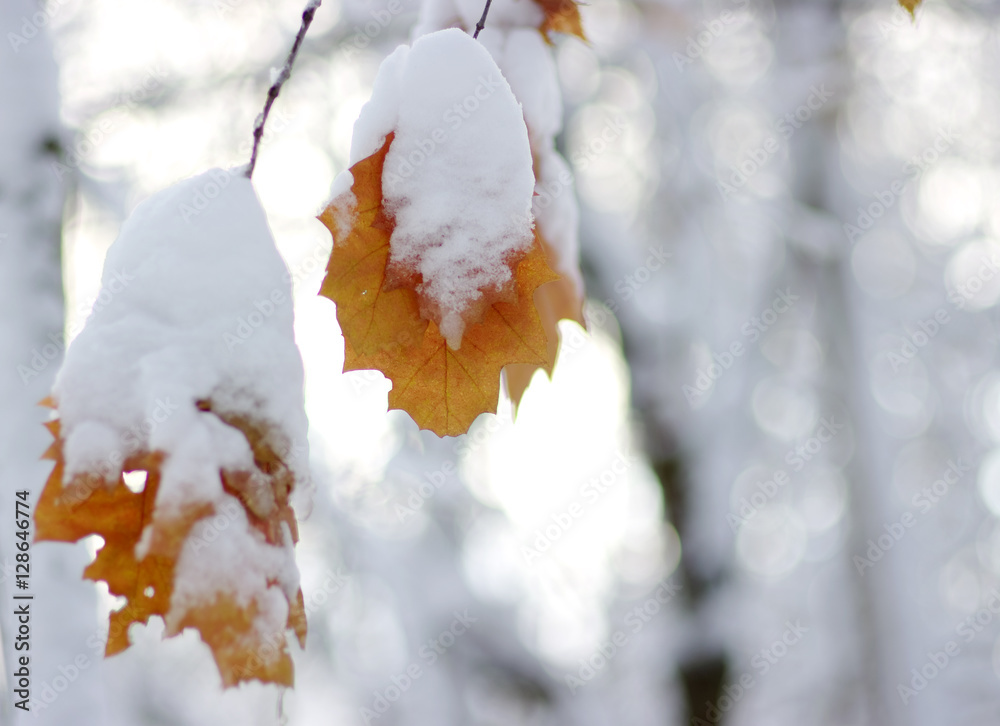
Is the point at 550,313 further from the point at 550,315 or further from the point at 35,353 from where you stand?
the point at 35,353

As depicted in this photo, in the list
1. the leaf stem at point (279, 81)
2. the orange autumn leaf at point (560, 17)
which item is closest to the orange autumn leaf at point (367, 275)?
the leaf stem at point (279, 81)

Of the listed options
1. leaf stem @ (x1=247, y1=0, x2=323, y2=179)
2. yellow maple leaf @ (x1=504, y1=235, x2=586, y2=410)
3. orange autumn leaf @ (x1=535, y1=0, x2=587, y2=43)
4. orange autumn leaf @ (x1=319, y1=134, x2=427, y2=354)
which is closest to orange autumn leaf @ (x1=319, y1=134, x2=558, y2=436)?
orange autumn leaf @ (x1=319, y1=134, x2=427, y2=354)

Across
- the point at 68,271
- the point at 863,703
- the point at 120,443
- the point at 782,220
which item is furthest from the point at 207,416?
the point at 863,703

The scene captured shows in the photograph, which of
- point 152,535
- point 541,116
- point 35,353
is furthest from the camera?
point 35,353

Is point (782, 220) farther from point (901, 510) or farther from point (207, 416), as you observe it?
point (207, 416)

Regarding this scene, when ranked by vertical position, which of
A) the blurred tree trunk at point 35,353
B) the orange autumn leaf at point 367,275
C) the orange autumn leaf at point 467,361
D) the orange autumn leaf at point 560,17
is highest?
the orange autumn leaf at point 560,17

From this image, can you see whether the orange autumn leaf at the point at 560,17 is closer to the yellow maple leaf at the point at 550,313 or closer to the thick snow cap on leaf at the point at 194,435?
the yellow maple leaf at the point at 550,313

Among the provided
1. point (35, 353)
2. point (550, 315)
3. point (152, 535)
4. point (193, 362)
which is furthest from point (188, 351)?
point (35, 353)
